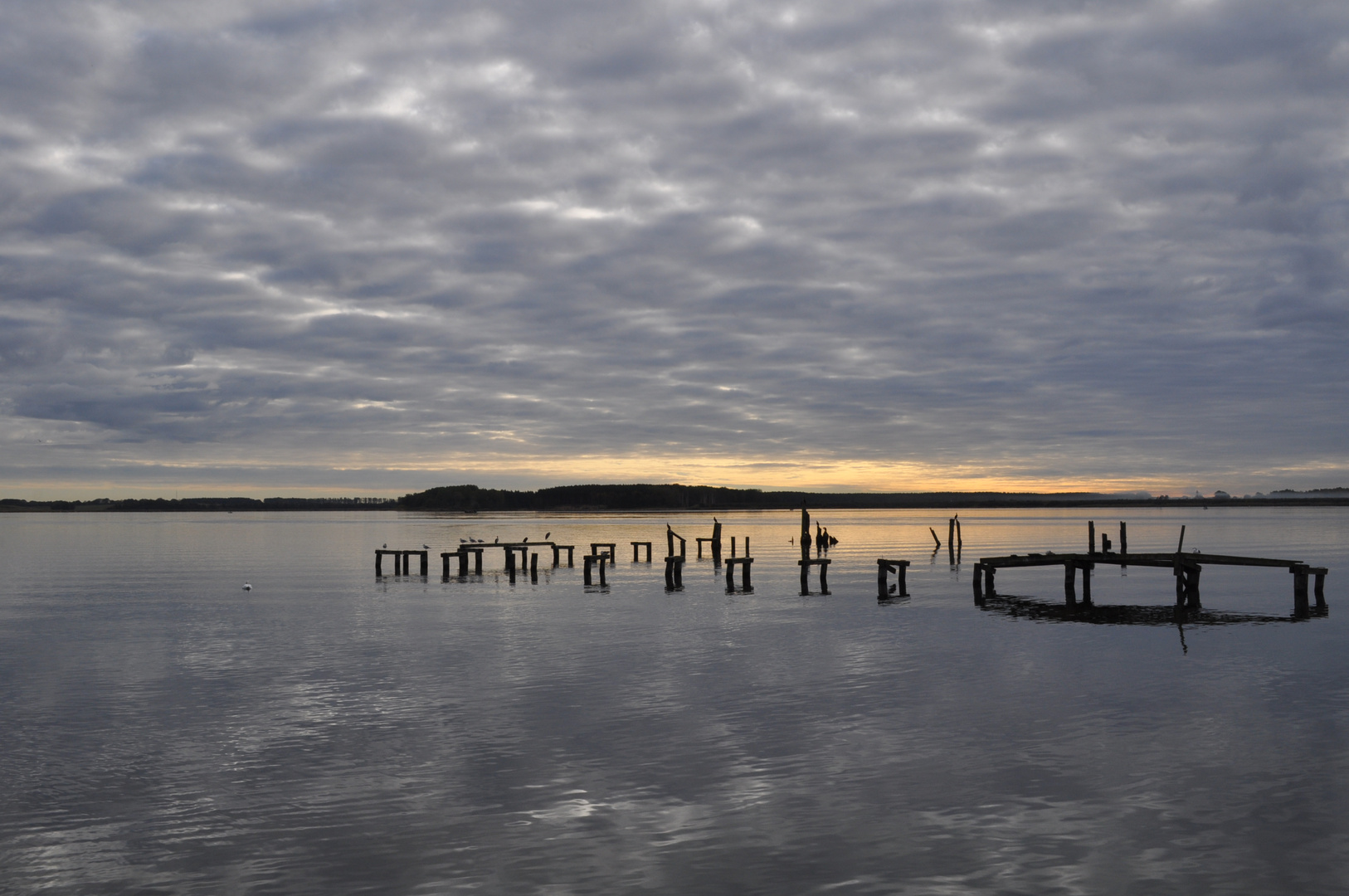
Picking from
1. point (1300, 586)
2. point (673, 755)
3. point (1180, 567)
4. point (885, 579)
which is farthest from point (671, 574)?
point (673, 755)

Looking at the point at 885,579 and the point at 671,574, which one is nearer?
the point at 885,579

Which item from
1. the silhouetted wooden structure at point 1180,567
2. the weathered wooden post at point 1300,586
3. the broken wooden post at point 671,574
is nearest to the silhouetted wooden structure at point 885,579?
the silhouetted wooden structure at point 1180,567

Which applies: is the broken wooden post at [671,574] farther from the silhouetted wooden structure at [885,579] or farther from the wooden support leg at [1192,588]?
the wooden support leg at [1192,588]

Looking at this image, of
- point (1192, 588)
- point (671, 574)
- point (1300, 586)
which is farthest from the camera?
point (671, 574)

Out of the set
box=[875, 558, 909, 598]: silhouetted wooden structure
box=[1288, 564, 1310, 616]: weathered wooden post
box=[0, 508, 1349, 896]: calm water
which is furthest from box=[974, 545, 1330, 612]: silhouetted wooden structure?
box=[0, 508, 1349, 896]: calm water

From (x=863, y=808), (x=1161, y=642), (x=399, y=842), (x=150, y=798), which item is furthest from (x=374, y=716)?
(x=1161, y=642)

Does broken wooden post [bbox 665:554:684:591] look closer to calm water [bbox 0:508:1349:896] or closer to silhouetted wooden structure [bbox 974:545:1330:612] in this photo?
calm water [bbox 0:508:1349:896]

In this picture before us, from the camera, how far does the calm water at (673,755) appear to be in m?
11.4

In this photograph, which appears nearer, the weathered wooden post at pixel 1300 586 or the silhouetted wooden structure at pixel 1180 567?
the weathered wooden post at pixel 1300 586

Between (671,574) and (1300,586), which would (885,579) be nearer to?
(671,574)

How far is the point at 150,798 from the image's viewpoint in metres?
14.1

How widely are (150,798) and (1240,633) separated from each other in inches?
1200

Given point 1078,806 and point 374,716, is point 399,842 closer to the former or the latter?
point 374,716

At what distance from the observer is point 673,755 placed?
16.3m
